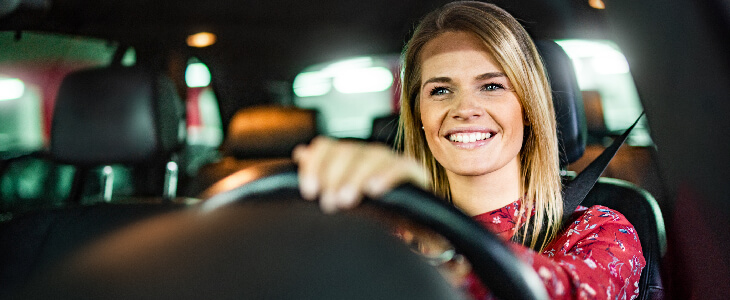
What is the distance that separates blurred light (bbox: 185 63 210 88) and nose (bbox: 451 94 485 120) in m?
2.21

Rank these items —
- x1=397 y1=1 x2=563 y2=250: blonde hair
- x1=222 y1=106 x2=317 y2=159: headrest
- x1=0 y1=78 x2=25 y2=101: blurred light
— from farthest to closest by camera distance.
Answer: x1=0 y1=78 x2=25 y2=101: blurred light < x1=222 y1=106 x2=317 y2=159: headrest < x1=397 y1=1 x2=563 y2=250: blonde hair

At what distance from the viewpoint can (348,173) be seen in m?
0.65

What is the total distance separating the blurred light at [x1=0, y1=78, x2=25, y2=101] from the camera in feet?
10.5

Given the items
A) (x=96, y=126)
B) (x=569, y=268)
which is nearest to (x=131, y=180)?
(x=96, y=126)

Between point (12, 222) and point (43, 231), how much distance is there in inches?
4.3

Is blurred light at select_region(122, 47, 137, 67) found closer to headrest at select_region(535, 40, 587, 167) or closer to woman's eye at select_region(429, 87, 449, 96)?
woman's eye at select_region(429, 87, 449, 96)

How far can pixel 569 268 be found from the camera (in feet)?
3.14

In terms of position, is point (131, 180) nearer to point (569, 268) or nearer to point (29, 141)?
point (29, 141)

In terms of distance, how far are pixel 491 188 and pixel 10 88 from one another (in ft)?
9.46

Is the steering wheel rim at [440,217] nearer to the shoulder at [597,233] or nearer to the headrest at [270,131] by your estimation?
the shoulder at [597,233]

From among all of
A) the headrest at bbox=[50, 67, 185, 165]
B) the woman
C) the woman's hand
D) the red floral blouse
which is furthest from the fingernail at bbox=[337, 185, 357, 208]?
the headrest at bbox=[50, 67, 185, 165]

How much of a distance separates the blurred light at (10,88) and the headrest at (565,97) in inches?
115

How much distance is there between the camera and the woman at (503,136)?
1192mm

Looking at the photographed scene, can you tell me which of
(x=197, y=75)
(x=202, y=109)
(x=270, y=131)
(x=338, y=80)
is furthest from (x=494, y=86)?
(x=202, y=109)
